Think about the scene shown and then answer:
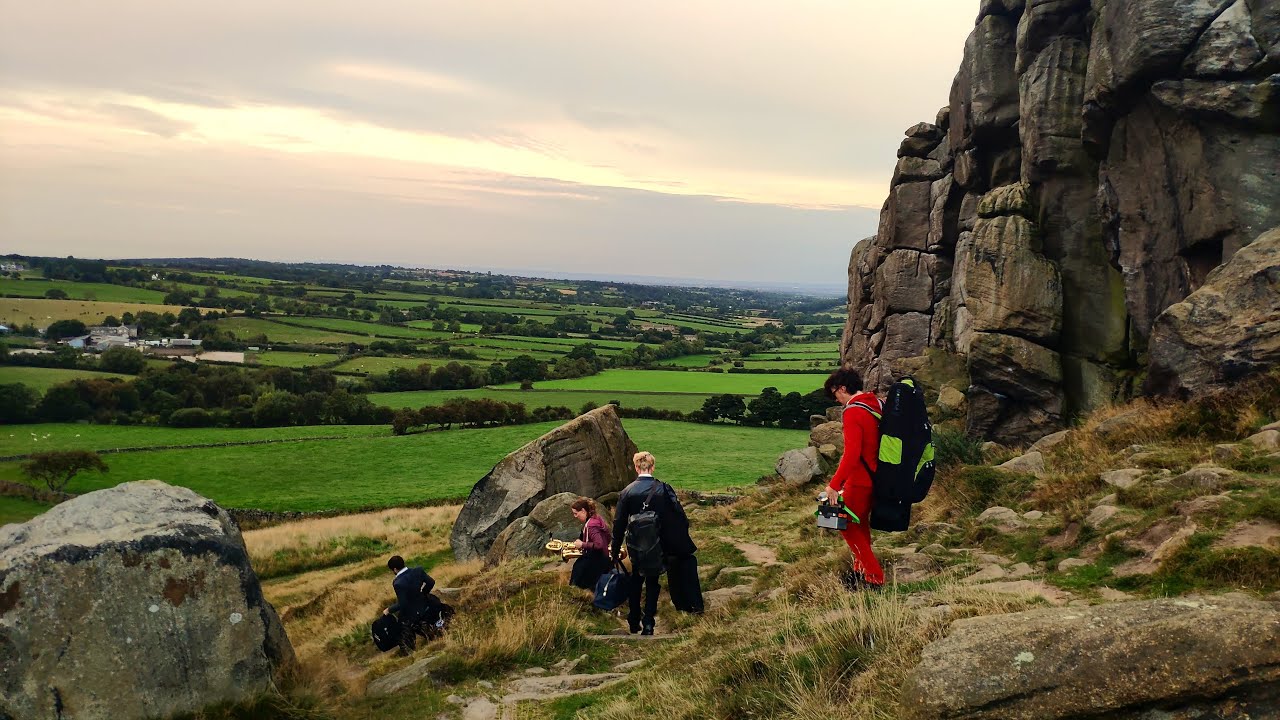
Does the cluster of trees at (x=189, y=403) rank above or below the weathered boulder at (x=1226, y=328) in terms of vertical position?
below

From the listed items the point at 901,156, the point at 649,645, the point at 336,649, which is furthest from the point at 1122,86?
the point at 336,649

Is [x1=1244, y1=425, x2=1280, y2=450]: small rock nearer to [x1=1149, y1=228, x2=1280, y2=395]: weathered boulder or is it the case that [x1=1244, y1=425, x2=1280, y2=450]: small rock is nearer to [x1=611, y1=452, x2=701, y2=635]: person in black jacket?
[x1=1149, y1=228, x2=1280, y2=395]: weathered boulder

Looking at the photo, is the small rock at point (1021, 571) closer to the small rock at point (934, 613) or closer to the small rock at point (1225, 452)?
the small rock at point (934, 613)

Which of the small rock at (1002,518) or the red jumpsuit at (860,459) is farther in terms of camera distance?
the small rock at (1002,518)

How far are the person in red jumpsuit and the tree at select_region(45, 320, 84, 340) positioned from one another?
133676 millimetres

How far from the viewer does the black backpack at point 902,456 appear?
29.3 ft

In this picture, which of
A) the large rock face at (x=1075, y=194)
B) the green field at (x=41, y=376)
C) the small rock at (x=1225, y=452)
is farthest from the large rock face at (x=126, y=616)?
the green field at (x=41, y=376)

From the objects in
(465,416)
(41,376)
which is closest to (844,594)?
(465,416)

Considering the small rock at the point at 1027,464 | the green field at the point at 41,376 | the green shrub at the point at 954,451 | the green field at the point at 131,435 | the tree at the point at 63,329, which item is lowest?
the green field at the point at 131,435

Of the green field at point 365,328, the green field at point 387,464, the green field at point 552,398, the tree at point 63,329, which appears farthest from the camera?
the green field at point 365,328

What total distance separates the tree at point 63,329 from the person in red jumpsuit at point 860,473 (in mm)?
133676

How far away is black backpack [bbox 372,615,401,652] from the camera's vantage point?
40.8 feet

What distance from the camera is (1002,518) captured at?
12.9 meters

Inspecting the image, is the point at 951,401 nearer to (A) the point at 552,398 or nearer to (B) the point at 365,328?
(A) the point at 552,398
